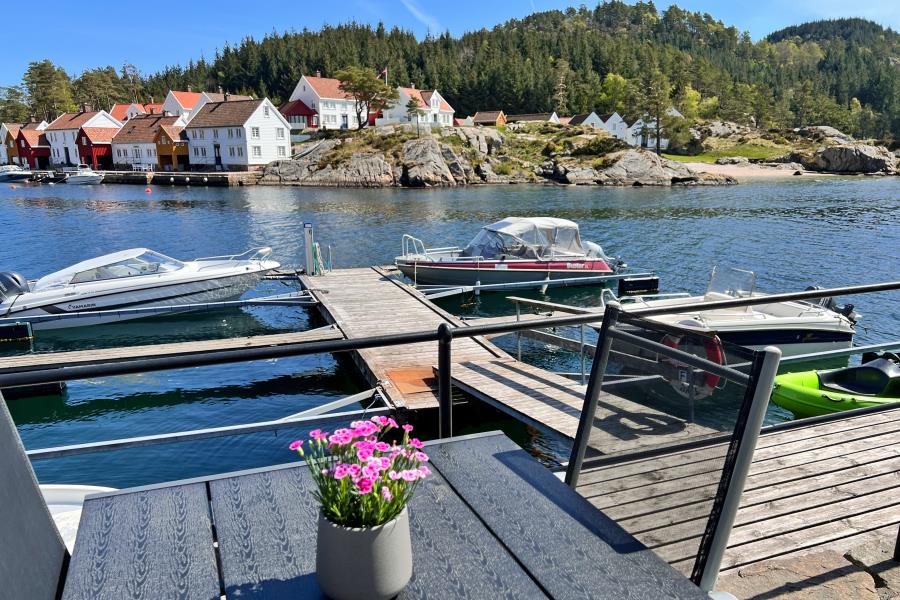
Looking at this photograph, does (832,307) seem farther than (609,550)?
Yes

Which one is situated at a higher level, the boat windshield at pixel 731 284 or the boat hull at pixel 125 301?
the boat windshield at pixel 731 284

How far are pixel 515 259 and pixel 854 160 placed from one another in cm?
10010

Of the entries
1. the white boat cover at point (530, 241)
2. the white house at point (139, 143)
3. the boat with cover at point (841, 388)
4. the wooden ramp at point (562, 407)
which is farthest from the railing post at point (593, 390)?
the white house at point (139, 143)

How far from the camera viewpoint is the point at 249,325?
20.2 metres

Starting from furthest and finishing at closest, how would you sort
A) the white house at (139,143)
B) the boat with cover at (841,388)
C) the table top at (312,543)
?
the white house at (139,143) < the boat with cover at (841,388) < the table top at (312,543)

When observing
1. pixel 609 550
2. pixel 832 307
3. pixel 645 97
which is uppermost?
pixel 645 97

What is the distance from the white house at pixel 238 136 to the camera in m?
87.9

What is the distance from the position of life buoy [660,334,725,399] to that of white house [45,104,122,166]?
382 ft

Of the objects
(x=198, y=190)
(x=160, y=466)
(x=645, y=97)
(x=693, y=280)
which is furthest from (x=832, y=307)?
(x=645, y=97)

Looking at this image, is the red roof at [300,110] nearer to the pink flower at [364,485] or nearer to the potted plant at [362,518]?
the potted plant at [362,518]

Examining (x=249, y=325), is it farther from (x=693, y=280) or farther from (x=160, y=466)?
(x=693, y=280)

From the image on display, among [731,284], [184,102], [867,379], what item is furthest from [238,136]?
[867,379]

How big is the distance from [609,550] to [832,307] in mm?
16897

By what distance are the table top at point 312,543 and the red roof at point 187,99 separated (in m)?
127
